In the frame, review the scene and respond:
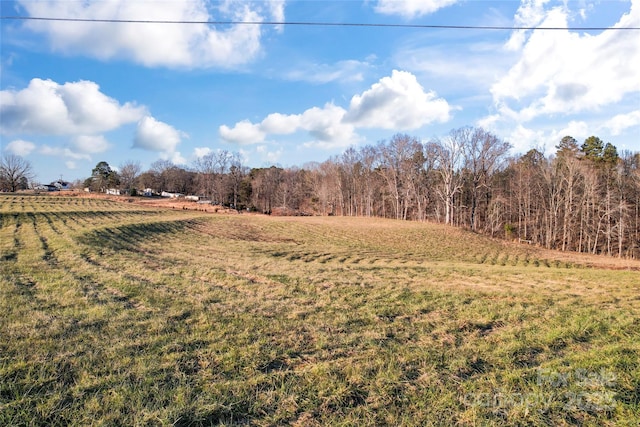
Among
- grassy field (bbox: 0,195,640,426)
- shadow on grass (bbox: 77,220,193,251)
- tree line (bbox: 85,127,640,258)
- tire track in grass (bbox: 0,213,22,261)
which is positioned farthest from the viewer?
tree line (bbox: 85,127,640,258)

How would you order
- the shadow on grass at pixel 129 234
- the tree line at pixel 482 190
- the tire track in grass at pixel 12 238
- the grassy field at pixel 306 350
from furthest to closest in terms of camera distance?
the tree line at pixel 482 190 < the shadow on grass at pixel 129 234 < the tire track in grass at pixel 12 238 < the grassy field at pixel 306 350

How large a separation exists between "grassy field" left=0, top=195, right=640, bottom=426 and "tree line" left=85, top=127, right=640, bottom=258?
39.1 meters

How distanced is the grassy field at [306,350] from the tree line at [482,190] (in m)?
39.1

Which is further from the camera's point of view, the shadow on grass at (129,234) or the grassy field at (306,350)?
the shadow on grass at (129,234)

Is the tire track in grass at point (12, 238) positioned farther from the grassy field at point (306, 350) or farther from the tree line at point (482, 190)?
the tree line at point (482, 190)

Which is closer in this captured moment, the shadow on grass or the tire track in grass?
the tire track in grass

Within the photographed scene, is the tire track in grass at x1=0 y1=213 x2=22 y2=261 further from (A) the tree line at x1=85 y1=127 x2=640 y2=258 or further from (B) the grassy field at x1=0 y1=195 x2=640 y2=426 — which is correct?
(A) the tree line at x1=85 y1=127 x2=640 y2=258

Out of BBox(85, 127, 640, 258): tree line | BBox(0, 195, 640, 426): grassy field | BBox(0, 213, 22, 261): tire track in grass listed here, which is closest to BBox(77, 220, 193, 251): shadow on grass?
BBox(0, 213, 22, 261): tire track in grass

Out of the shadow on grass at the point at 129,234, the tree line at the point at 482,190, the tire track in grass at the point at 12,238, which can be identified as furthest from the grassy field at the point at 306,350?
the tree line at the point at 482,190

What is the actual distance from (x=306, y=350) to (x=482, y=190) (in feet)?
174

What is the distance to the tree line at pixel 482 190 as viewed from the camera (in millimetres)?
40281

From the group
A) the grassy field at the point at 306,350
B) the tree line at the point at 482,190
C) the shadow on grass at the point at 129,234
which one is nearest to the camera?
the grassy field at the point at 306,350

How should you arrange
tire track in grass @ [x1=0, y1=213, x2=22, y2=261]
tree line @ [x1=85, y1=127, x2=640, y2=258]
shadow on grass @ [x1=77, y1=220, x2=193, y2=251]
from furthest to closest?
1. tree line @ [x1=85, y1=127, x2=640, y2=258]
2. shadow on grass @ [x1=77, y1=220, x2=193, y2=251]
3. tire track in grass @ [x1=0, y1=213, x2=22, y2=261]

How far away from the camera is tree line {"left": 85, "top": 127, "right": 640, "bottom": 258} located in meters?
40.3
